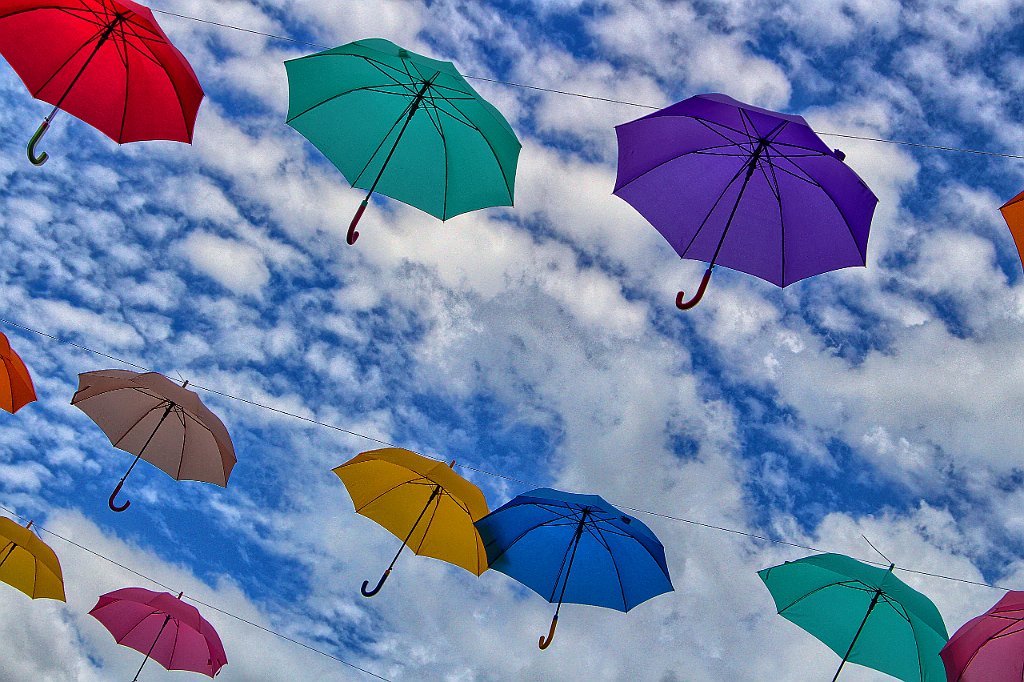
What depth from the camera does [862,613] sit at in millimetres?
7879

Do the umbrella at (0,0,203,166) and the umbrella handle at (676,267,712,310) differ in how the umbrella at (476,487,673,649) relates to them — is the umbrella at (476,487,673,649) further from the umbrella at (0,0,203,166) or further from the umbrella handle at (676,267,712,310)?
the umbrella at (0,0,203,166)

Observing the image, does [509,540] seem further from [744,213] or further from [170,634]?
[170,634]

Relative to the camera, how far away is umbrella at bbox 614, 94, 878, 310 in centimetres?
658

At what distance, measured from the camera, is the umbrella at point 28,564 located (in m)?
10.5

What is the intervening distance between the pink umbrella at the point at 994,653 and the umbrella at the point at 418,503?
4241 millimetres

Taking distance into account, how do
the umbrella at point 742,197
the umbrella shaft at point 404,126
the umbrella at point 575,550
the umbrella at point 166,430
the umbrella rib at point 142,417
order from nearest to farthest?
the umbrella at point 742,197 < the umbrella shaft at point 404,126 < the umbrella at point 575,550 < the umbrella at point 166,430 < the umbrella rib at point 142,417

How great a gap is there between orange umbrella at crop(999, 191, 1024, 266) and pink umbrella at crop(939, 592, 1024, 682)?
2929mm

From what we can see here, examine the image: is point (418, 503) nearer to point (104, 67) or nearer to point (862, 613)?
point (862, 613)

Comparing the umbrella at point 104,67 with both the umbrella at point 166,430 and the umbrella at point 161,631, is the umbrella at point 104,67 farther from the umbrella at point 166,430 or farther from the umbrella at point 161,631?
the umbrella at point 161,631

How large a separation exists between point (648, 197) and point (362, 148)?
2534 millimetres

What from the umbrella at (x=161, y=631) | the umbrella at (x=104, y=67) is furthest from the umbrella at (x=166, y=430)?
the umbrella at (x=104, y=67)

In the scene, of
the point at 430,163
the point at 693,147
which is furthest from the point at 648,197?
the point at 430,163

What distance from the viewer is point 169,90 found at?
6863 millimetres

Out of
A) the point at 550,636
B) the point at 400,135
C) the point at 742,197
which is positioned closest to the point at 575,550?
the point at 550,636
